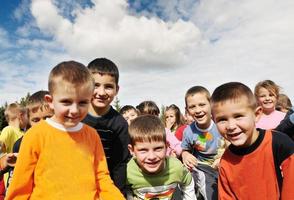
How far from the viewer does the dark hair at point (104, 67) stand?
152 inches

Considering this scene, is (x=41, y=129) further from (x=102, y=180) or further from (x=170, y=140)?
(x=170, y=140)

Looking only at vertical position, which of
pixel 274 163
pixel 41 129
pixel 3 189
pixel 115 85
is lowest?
pixel 3 189

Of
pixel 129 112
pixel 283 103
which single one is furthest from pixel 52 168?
pixel 283 103

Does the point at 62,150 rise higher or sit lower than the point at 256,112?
lower

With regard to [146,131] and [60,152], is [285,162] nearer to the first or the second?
[146,131]

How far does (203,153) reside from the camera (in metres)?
5.05

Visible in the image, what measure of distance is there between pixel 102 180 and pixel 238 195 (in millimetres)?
1353

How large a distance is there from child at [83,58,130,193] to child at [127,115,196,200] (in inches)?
4.4

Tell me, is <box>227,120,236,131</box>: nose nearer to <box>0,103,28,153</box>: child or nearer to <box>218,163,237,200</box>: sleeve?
<box>218,163,237,200</box>: sleeve

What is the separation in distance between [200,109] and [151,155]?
5.66 ft

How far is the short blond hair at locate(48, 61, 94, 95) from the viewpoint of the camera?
2707 millimetres

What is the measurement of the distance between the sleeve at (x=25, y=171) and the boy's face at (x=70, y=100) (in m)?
0.30

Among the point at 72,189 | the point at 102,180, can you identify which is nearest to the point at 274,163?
the point at 102,180

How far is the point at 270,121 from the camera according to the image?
611 centimetres
